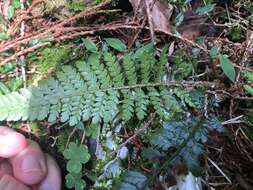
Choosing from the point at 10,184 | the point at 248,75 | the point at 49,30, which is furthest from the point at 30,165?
the point at 248,75

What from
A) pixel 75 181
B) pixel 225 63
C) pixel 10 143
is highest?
pixel 225 63

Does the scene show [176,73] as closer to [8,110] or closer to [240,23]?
[240,23]

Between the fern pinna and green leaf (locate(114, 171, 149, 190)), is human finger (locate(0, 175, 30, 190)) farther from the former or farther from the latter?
green leaf (locate(114, 171, 149, 190))

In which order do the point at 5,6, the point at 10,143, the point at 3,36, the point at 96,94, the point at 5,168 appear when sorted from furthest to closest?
the point at 5,6 < the point at 3,36 < the point at 5,168 < the point at 10,143 < the point at 96,94

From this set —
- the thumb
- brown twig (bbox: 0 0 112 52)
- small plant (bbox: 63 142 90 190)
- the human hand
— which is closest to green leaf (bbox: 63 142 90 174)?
small plant (bbox: 63 142 90 190)

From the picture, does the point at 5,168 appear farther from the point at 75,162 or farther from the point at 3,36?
the point at 3,36

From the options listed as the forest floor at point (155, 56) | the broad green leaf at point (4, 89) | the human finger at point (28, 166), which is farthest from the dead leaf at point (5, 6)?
the human finger at point (28, 166)

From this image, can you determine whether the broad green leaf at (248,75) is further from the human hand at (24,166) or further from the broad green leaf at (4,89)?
the broad green leaf at (4,89)
